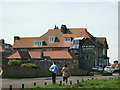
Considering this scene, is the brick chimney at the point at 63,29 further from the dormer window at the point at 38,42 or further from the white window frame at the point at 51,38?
the dormer window at the point at 38,42

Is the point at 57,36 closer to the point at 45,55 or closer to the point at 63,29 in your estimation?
the point at 63,29

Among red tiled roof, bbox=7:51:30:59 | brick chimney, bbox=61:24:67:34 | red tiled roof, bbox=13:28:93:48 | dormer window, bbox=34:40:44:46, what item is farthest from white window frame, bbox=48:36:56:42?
red tiled roof, bbox=7:51:30:59

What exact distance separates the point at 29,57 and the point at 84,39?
15846mm

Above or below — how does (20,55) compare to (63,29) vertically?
below

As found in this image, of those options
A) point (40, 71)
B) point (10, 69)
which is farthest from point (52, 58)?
point (10, 69)

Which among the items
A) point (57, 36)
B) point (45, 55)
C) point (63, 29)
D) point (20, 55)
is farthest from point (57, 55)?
point (63, 29)

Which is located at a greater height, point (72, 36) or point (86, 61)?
point (72, 36)

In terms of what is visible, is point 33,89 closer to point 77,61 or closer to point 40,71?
point 40,71

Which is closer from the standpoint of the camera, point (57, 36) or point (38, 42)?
point (57, 36)

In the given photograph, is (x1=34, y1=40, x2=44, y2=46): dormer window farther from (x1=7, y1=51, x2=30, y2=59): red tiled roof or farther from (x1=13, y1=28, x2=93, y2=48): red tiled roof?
(x1=7, y1=51, x2=30, y2=59): red tiled roof

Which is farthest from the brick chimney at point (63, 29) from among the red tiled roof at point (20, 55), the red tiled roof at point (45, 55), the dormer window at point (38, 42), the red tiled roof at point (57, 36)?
the red tiled roof at point (20, 55)

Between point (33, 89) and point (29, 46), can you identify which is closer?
point (33, 89)

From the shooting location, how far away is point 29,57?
81.1m

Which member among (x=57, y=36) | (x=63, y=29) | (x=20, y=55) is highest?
(x=63, y=29)
